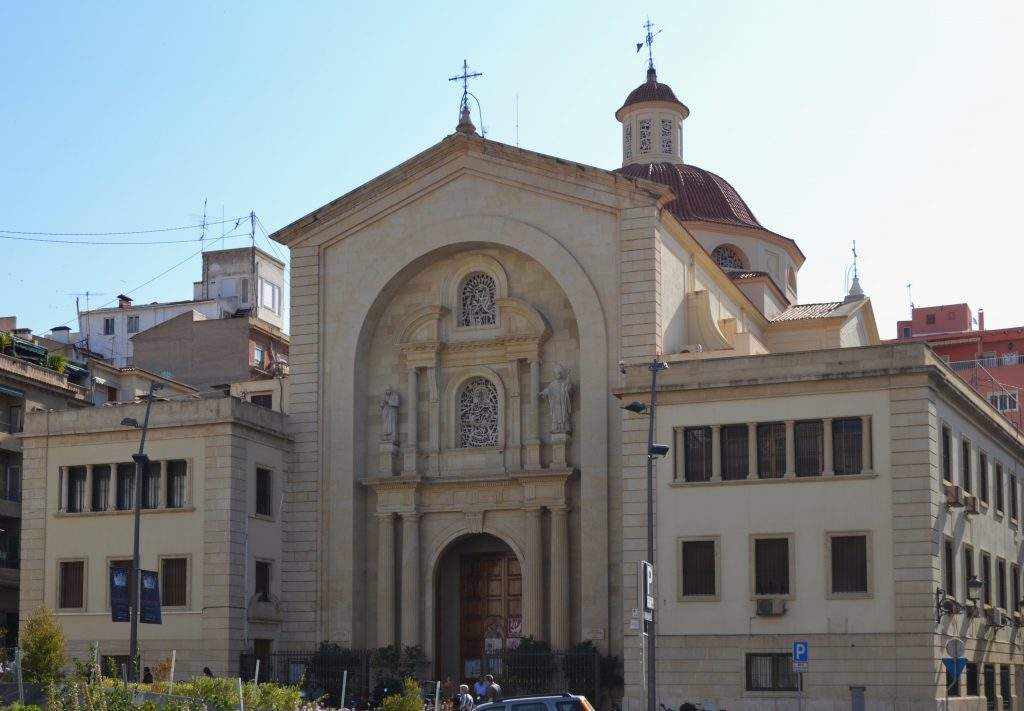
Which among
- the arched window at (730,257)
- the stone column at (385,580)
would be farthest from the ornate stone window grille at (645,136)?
the stone column at (385,580)

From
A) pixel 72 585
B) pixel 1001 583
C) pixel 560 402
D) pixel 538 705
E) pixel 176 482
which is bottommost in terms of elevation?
pixel 538 705

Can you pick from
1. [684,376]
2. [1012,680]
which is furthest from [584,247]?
[1012,680]

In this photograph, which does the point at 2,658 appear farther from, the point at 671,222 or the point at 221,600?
the point at 671,222

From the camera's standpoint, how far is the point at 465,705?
4009cm

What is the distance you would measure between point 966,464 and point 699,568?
821cm

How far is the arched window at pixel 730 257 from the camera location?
6034 centimetres

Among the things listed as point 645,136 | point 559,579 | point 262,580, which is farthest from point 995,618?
point 645,136

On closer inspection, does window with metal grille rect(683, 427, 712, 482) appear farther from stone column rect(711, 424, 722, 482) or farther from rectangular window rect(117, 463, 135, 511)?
rectangular window rect(117, 463, 135, 511)

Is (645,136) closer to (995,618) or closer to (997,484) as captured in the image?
(997,484)

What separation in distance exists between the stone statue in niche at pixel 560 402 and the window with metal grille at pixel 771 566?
8.18 meters

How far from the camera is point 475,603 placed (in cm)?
4994

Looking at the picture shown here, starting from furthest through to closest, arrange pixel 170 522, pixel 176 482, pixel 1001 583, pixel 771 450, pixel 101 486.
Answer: pixel 101 486
pixel 176 482
pixel 170 522
pixel 1001 583
pixel 771 450

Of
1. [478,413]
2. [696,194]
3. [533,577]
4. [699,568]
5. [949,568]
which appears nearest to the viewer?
[949,568]

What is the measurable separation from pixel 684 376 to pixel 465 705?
1027 cm
